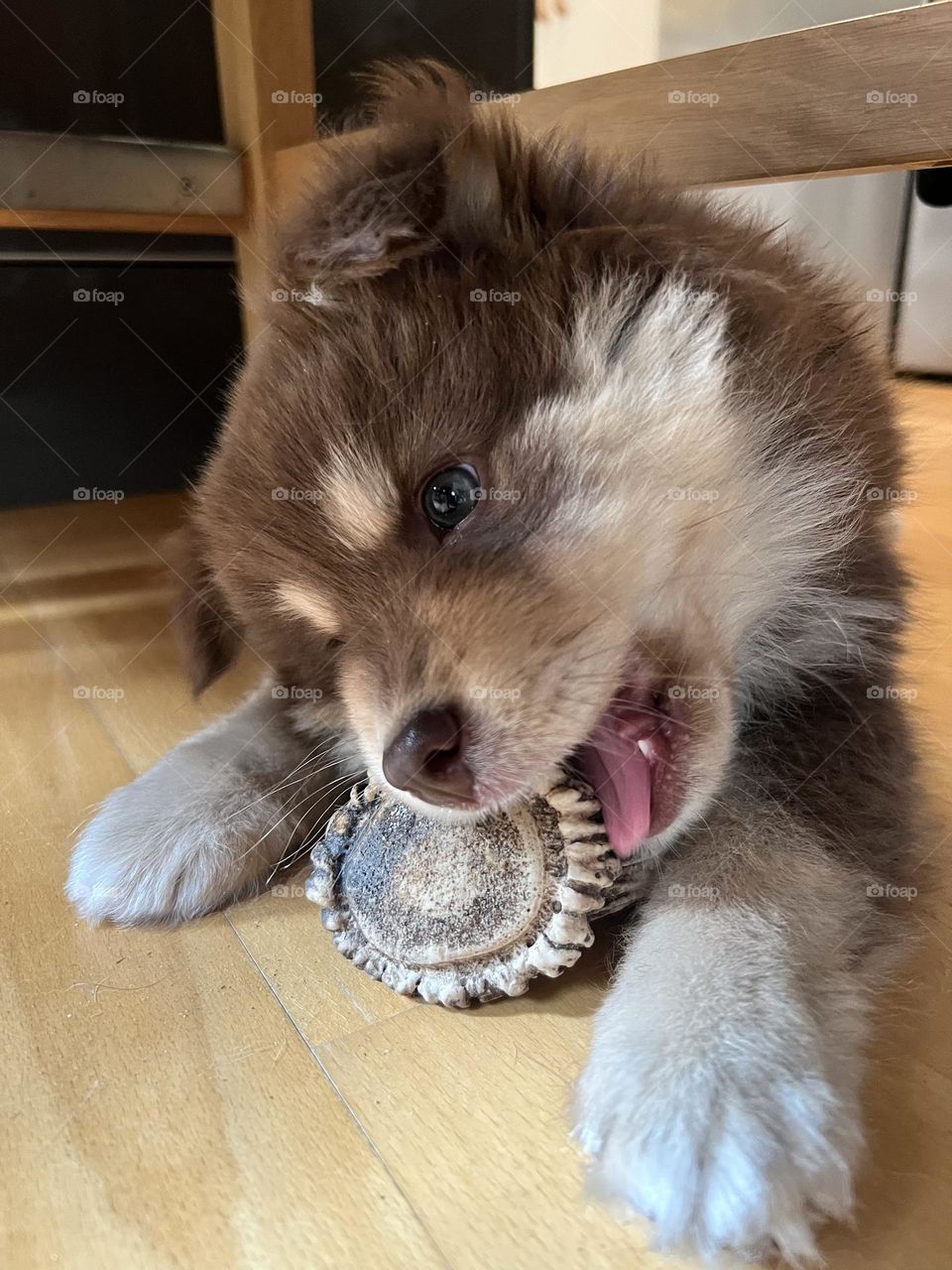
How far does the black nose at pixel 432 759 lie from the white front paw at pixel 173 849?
559 millimetres

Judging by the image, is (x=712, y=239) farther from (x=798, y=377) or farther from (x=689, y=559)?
(x=689, y=559)

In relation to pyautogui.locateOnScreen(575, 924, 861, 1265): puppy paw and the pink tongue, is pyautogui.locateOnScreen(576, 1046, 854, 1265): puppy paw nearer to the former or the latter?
pyautogui.locateOnScreen(575, 924, 861, 1265): puppy paw

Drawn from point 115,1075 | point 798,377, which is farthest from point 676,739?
point 115,1075

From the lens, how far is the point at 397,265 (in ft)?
4.49

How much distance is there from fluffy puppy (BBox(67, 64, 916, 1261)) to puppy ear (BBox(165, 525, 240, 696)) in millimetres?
182

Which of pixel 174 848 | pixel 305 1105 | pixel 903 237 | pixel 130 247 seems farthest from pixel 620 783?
pixel 903 237

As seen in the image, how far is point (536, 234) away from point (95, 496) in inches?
95.0

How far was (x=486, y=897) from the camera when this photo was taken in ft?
4.17

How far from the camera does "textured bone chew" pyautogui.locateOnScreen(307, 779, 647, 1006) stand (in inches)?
48.8

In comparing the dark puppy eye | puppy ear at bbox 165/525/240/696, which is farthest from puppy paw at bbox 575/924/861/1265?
puppy ear at bbox 165/525/240/696

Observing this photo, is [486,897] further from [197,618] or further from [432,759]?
[197,618]

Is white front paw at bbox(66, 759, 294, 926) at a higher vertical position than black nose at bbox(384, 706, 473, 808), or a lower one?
lower

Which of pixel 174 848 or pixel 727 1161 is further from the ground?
pixel 727 1161

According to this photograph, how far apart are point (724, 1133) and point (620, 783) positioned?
0.49 metres
